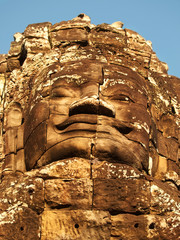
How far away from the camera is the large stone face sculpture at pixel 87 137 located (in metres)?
8.13

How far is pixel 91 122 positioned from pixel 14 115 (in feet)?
7.14

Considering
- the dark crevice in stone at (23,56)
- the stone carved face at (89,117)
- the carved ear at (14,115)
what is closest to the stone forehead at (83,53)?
the dark crevice in stone at (23,56)

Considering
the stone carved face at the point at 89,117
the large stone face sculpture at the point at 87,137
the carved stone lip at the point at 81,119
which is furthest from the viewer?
the carved stone lip at the point at 81,119

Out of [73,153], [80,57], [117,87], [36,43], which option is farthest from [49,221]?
[36,43]

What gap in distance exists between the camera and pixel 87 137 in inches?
341

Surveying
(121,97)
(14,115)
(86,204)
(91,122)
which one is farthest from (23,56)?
(86,204)

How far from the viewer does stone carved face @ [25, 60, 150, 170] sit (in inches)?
342

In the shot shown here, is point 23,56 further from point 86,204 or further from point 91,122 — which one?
point 86,204

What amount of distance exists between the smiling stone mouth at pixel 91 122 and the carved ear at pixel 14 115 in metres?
1.54

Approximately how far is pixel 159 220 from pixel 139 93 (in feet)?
7.87

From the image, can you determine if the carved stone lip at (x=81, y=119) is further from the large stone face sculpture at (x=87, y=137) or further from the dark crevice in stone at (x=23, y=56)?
the dark crevice in stone at (x=23, y=56)

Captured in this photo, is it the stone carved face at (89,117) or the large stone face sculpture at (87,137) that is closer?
the large stone face sculpture at (87,137)

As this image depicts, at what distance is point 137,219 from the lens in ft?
26.8

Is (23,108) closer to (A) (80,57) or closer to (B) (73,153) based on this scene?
(A) (80,57)
